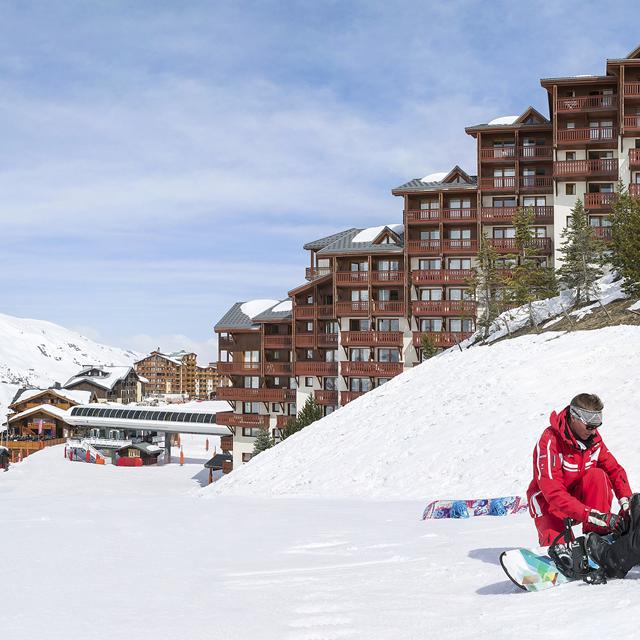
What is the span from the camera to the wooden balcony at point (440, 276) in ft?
164

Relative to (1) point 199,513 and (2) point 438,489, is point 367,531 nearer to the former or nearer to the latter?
(1) point 199,513

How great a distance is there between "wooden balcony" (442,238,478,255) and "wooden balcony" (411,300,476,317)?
3717mm

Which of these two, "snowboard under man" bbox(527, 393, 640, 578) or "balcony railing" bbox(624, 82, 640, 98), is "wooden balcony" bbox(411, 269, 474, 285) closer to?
"balcony railing" bbox(624, 82, 640, 98)

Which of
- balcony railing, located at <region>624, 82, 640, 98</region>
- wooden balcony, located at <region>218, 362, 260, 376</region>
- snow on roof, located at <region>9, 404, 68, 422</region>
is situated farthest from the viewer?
snow on roof, located at <region>9, 404, 68, 422</region>

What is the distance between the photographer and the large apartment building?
4812 centimetres

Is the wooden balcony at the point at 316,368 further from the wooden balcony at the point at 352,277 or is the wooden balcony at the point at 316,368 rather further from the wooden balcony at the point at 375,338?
the wooden balcony at the point at 352,277

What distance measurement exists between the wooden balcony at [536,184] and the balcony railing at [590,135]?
128 inches

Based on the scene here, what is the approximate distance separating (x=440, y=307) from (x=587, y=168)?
1362 centimetres

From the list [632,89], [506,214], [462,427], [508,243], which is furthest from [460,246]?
[462,427]

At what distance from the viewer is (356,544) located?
9.64 m

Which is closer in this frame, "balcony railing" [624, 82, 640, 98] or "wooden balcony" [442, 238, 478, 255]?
"balcony railing" [624, 82, 640, 98]

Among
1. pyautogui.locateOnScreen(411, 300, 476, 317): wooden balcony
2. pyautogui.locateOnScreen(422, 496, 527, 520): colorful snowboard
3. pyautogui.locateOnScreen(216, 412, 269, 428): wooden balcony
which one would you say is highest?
pyautogui.locateOnScreen(411, 300, 476, 317): wooden balcony

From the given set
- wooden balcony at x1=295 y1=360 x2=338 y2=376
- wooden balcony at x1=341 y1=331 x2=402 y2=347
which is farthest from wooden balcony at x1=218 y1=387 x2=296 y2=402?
wooden balcony at x1=341 y1=331 x2=402 y2=347

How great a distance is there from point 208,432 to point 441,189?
32.2 m
